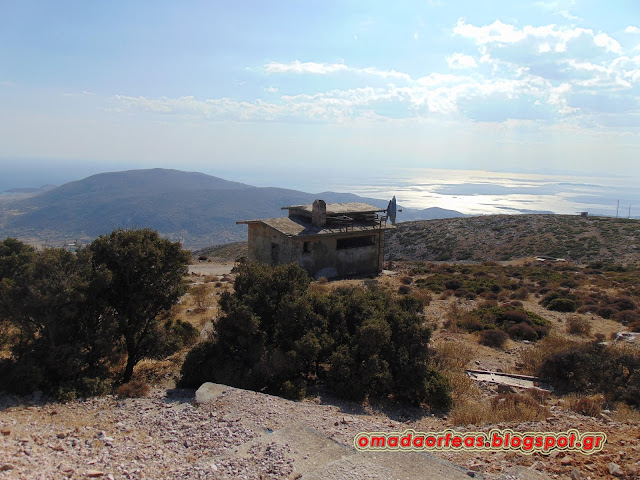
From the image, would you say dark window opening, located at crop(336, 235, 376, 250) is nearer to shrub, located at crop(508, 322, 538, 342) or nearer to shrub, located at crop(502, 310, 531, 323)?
shrub, located at crop(502, 310, 531, 323)

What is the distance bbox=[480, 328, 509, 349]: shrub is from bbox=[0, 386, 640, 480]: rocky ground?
17.1 feet

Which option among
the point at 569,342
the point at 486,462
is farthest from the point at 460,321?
the point at 486,462

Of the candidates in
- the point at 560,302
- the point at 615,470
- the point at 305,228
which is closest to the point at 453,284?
the point at 560,302

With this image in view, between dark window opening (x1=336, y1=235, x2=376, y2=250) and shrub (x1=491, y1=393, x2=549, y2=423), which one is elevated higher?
dark window opening (x1=336, y1=235, x2=376, y2=250)

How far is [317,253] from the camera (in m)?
24.5

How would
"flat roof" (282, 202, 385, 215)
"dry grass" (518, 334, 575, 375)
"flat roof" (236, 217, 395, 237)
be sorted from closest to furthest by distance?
"dry grass" (518, 334, 575, 375) < "flat roof" (236, 217, 395, 237) < "flat roof" (282, 202, 385, 215)

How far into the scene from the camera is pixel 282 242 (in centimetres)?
2428

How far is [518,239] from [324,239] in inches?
1259

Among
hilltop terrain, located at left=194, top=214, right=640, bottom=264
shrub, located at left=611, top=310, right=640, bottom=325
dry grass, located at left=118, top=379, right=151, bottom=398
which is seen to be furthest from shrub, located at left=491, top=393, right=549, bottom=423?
hilltop terrain, located at left=194, top=214, right=640, bottom=264

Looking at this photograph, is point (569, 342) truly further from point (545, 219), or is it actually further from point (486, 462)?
point (545, 219)

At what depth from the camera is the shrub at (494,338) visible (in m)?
14.0

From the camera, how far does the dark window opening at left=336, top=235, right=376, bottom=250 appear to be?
2596 centimetres

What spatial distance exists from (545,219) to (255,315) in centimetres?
5421

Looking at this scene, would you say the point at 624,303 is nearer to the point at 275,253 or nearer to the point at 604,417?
the point at 604,417
